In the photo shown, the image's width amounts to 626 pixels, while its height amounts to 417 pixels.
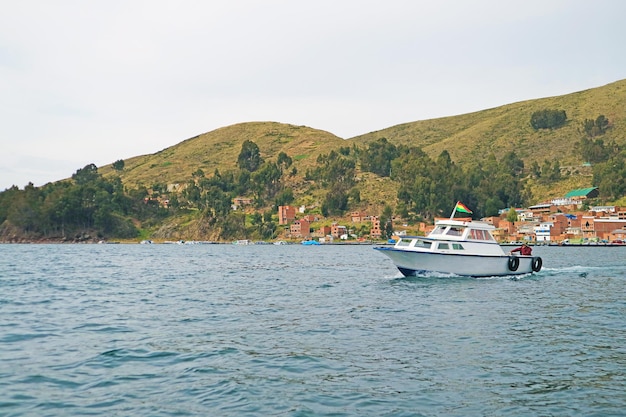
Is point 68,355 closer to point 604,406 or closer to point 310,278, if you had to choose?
point 604,406

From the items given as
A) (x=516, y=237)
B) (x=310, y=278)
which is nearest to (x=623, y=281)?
(x=310, y=278)

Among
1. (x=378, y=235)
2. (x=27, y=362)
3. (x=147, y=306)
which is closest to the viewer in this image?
(x=27, y=362)

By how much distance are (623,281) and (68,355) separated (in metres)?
46.2

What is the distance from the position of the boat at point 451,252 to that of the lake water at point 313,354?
29.7 feet

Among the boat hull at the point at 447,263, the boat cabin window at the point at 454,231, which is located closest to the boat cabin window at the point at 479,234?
the boat cabin window at the point at 454,231

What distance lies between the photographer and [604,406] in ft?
49.7

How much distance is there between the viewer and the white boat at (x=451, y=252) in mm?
49781

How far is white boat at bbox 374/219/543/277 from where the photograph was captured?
4978 cm

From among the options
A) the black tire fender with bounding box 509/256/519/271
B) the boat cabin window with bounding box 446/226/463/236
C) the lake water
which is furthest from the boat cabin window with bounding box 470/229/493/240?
the lake water

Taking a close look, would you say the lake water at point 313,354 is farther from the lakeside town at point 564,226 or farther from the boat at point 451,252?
the lakeside town at point 564,226

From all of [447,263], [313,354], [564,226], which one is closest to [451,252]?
[447,263]

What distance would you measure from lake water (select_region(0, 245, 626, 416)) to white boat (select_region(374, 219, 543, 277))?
902 cm

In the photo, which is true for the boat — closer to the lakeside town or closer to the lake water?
the lake water

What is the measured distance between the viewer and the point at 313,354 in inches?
821
